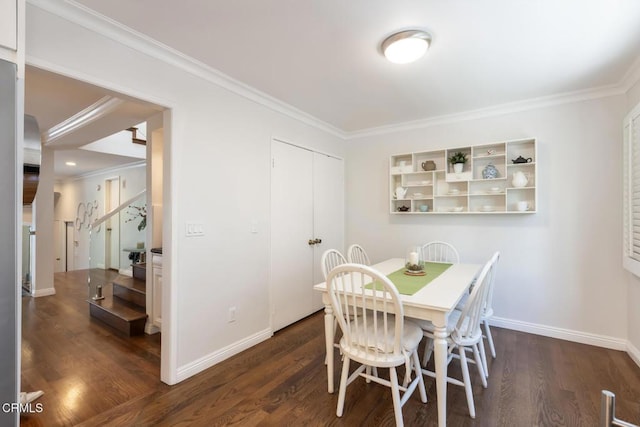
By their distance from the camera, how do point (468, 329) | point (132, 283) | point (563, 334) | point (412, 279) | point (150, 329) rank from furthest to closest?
point (132, 283), point (150, 329), point (563, 334), point (412, 279), point (468, 329)

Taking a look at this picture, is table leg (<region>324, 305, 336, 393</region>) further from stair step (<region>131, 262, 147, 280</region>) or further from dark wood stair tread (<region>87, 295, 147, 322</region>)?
stair step (<region>131, 262, 147, 280</region>)

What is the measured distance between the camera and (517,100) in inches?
123

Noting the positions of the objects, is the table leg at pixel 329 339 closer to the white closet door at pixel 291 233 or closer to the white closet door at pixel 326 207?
the white closet door at pixel 291 233

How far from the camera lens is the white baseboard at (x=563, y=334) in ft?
9.00

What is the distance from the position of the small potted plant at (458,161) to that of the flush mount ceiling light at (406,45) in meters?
1.67

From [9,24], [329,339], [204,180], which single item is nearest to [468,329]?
[329,339]

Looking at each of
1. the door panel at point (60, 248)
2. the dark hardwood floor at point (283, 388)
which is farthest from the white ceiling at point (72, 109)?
the door panel at point (60, 248)

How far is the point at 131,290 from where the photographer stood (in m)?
3.57

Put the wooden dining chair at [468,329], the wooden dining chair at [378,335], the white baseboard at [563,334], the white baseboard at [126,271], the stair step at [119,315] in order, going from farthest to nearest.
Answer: the white baseboard at [126,271], the stair step at [119,315], the white baseboard at [563,334], the wooden dining chair at [468,329], the wooden dining chair at [378,335]

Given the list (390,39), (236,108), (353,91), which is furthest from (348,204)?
(390,39)

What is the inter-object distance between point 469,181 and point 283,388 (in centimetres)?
278

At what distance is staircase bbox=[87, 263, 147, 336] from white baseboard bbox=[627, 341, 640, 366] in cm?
450

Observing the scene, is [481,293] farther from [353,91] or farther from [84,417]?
[84,417]

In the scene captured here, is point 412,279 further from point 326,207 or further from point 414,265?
point 326,207
